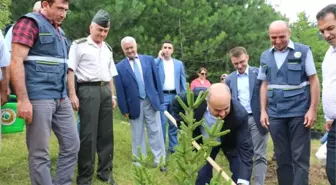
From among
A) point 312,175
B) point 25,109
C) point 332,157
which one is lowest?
point 312,175

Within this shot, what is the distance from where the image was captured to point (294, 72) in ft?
13.6

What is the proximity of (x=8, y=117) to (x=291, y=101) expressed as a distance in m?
2.63

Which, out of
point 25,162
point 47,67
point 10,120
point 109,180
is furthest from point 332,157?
point 25,162

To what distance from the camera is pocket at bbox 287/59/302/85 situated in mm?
4137

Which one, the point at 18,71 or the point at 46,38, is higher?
the point at 46,38

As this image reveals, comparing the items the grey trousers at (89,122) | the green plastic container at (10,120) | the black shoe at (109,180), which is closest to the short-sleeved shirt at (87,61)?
the grey trousers at (89,122)

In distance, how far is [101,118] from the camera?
4.69 meters

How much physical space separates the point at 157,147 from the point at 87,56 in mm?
1581

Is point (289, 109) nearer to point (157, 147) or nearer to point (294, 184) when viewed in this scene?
point (294, 184)

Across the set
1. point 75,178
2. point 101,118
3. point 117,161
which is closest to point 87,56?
point 101,118

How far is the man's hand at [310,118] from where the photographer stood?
402 cm

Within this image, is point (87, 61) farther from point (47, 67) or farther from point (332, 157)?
point (332, 157)

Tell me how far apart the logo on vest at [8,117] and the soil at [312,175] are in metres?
3.40

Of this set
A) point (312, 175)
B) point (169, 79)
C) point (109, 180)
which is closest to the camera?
point (109, 180)
